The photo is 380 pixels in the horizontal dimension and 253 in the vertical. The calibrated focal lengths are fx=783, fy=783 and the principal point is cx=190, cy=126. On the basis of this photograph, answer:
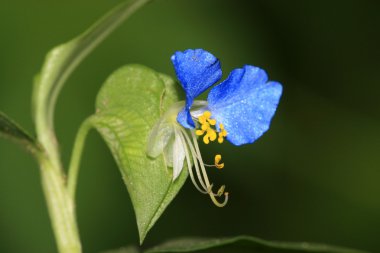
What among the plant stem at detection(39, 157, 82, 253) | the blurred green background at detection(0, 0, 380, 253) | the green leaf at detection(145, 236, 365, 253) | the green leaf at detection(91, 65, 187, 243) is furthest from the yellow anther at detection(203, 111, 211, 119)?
the blurred green background at detection(0, 0, 380, 253)

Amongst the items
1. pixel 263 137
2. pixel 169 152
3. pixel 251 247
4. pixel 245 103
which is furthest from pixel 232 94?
pixel 263 137

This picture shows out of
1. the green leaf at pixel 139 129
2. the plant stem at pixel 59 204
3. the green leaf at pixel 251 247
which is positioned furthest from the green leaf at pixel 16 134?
the green leaf at pixel 251 247

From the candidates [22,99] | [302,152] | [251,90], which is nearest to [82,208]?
[22,99]

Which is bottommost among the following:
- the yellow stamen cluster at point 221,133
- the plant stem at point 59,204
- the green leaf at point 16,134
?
the plant stem at point 59,204

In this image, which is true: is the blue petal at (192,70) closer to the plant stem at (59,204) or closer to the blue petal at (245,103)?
the blue petal at (245,103)

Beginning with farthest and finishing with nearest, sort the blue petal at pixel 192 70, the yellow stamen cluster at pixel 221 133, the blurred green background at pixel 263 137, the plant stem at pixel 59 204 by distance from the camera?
1. the blurred green background at pixel 263 137
2. the plant stem at pixel 59 204
3. the yellow stamen cluster at pixel 221 133
4. the blue petal at pixel 192 70

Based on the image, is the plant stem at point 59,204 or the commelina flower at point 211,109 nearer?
the commelina flower at point 211,109

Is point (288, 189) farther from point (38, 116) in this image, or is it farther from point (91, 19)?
point (38, 116)

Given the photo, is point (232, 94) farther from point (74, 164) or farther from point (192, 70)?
point (74, 164)
